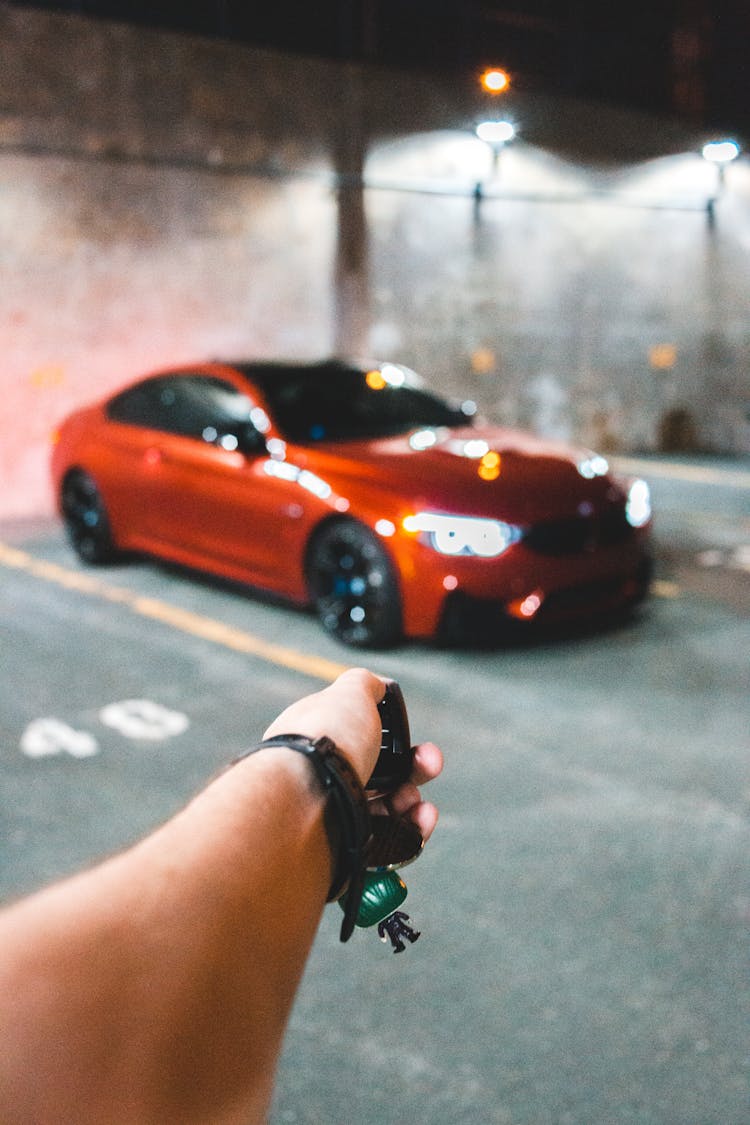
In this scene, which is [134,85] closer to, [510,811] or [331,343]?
[331,343]

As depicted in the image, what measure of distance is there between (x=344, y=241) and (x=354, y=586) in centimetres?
656

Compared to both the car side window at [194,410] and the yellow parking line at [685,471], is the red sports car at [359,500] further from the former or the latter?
the yellow parking line at [685,471]

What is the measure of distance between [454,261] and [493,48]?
8.07 ft

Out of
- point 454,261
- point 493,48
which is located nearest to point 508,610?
point 454,261

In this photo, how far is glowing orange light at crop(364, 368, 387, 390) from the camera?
719 centimetres

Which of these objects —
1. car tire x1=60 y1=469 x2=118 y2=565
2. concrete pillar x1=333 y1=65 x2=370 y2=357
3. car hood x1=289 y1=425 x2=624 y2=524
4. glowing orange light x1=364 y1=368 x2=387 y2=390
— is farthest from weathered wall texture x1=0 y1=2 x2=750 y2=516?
car hood x1=289 y1=425 x2=624 y2=524

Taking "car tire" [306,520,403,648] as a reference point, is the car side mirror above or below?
above

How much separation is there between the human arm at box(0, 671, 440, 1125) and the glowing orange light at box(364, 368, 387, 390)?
6.24 metres

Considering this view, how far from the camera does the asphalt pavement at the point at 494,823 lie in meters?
2.60

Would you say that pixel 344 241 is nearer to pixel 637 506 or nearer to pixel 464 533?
pixel 637 506

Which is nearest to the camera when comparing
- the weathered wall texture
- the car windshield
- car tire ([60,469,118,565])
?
the car windshield

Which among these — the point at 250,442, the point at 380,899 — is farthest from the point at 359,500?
the point at 380,899

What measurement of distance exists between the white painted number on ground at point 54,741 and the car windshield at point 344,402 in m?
2.35

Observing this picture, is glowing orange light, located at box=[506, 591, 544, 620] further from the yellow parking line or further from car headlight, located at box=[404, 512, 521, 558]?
the yellow parking line
